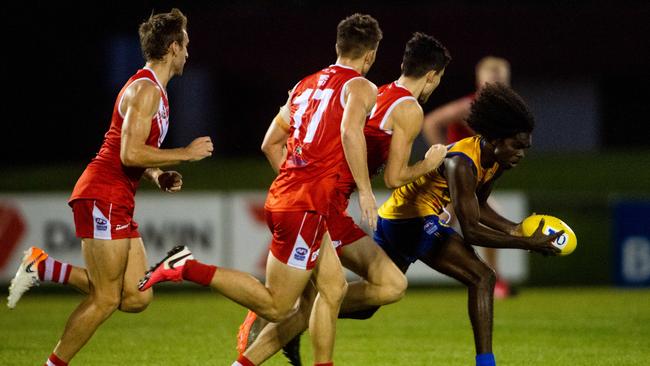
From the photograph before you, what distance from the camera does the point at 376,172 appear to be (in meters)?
8.09

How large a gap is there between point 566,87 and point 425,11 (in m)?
3.29

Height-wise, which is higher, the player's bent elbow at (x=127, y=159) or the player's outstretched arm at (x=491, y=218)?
the player's bent elbow at (x=127, y=159)

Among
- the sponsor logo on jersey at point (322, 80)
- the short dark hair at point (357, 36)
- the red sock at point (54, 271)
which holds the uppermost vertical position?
the short dark hair at point (357, 36)

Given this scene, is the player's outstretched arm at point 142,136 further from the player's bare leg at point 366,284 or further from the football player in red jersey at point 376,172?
the player's bare leg at point 366,284

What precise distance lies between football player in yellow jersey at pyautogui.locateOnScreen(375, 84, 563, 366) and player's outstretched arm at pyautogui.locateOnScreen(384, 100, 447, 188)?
0.38 m

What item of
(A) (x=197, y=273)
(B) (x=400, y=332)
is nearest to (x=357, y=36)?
(A) (x=197, y=273)

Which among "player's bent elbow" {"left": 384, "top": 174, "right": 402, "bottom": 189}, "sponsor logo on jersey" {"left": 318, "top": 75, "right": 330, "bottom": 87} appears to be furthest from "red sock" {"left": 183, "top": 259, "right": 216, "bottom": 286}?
"sponsor logo on jersey" {"left": 318, "top": 75, "right": 330, "bottom": 87}

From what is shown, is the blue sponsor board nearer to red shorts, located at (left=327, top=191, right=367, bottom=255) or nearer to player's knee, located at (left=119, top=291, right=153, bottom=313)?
red shorts, located at (left=327, top=191, right=367, bottom=255)

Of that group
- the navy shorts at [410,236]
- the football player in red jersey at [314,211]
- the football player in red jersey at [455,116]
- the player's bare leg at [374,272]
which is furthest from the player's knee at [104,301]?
the football player in red jersey at [455,116]

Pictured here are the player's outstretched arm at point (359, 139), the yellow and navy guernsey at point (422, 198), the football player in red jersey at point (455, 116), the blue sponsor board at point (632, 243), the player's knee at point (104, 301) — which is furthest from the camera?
the blue sponsor board at point (632, 243)

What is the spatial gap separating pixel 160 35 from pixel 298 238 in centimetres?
173

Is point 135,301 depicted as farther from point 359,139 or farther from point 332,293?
point 359,139

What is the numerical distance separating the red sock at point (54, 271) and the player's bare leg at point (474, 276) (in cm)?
251

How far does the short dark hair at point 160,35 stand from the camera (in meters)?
7.72
